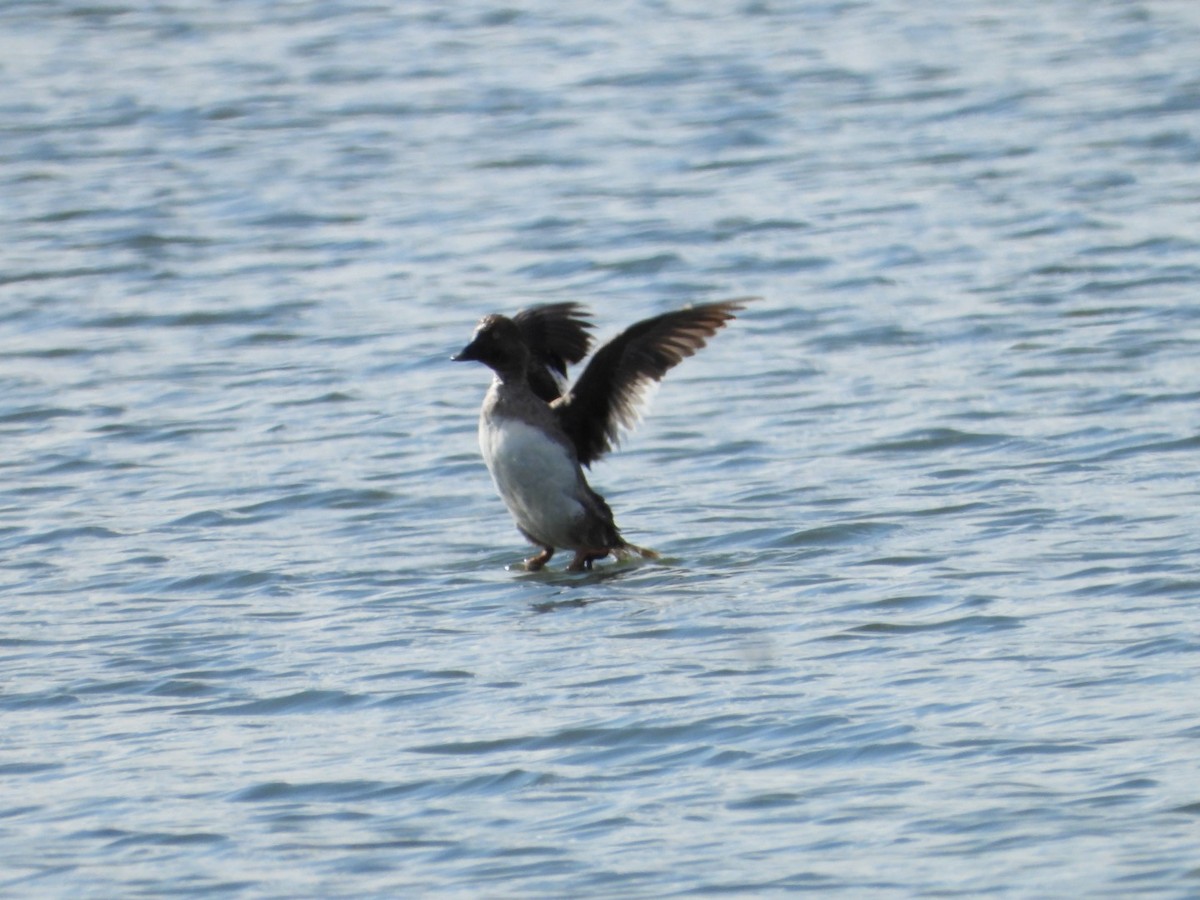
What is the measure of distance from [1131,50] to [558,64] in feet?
18.3

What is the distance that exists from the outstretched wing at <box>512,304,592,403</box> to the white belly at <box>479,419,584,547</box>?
0.58m

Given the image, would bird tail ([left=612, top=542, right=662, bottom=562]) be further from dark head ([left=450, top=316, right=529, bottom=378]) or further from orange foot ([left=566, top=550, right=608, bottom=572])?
dark head ([left=450, top=316, right=529, bottom=378])

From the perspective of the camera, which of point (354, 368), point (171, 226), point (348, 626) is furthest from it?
point (171, 226)

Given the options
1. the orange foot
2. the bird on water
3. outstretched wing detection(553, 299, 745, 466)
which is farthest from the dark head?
the orange foot

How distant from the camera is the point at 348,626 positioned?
910cm

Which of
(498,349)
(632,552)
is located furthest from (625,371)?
(632,552)

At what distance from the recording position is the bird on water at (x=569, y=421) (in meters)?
9.98

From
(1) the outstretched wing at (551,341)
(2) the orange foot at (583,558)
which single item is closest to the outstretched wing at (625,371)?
(1) the outstretched wing at (551,341)

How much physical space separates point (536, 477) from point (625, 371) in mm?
573

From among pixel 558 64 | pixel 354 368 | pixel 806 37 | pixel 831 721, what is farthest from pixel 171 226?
pixel 831 721

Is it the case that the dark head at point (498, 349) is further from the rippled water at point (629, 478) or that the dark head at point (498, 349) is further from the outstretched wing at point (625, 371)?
the rippled water at point (629, 478)

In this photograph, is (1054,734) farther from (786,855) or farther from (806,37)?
(806,37)

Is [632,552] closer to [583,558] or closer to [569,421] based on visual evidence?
[583,558]

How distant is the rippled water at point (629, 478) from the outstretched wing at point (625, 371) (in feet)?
1.84
